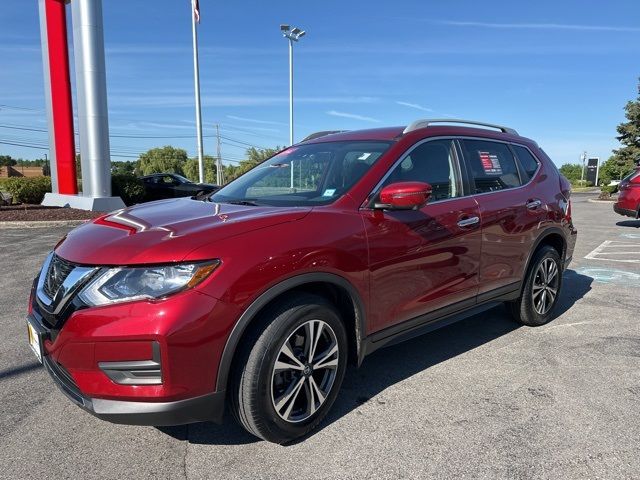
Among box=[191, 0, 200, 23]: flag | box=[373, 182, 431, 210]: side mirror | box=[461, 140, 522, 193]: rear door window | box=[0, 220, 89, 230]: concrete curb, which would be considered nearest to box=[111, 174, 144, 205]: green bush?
box=[0, 220, 89, 230]: concrete curb

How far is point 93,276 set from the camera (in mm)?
2379

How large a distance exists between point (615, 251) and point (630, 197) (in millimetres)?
4752

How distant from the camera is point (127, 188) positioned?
664 inches

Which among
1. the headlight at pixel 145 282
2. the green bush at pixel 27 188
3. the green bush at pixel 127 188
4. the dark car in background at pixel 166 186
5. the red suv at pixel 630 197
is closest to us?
the headlight at pixel 145 282

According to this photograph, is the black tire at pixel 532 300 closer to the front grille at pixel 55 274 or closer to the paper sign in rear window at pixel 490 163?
the paper sign in rear window at pixel 490 163

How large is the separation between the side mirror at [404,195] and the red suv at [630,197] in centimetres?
1258

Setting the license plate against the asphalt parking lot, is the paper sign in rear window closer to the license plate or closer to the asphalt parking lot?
the asphalt parking lot

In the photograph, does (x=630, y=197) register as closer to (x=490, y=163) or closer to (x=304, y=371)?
(x=490, y=163)

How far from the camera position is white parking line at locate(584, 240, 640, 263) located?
27.9ft

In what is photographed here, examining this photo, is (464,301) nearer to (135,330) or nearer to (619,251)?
(135,330)

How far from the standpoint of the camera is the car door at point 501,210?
13.0 ft

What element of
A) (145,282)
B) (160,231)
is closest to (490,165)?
(160,231)

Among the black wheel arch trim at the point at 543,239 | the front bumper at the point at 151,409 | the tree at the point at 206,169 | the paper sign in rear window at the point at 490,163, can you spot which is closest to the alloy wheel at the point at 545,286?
the black wheel arch trim at the point at 543,239

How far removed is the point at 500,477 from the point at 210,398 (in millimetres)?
1491
